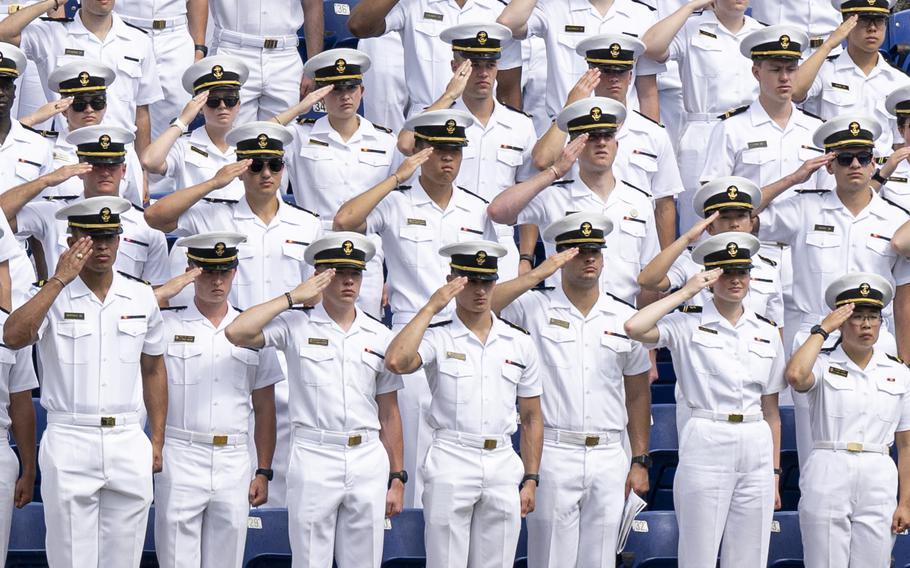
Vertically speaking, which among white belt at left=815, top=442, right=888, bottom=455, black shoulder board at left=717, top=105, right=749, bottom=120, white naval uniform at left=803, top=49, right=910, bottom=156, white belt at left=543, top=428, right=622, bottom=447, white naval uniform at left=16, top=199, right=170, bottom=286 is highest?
white naval uniform at left=803, top=49, right=910, bottom=156

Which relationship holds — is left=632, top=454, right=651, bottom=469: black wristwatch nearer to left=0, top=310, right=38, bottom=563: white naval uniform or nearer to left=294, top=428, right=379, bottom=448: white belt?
left=294, top=428, right=379, bottom=448: white belt

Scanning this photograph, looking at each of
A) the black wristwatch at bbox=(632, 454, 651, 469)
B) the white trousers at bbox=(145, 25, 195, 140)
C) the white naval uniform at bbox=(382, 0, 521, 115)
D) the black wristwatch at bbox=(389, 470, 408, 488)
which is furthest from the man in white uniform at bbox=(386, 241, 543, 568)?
the white trousers at bbox=(145, 25, 195, 140)

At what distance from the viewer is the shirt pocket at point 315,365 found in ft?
28.9

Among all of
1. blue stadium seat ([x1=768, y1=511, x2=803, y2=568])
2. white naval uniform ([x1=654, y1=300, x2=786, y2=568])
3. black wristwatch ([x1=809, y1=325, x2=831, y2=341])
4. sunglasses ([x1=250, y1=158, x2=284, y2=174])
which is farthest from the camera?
blue stadium seat ([x1=768, y1=511, x2=803, y2=568])

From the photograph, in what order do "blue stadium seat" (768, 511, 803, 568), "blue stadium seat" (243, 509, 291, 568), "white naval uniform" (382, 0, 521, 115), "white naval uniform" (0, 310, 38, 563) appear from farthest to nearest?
"white naval uniform" (382, 0, 521, 115) < "blue stadium seat" (768, 511, 803, 568) < "blue stadium seat" (243, 509, 291, 568) < "white naval uniform" (0, 310, 38, 563)

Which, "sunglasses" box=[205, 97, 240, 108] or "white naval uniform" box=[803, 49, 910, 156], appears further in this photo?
Answer: "white naval uniform" box=[803, 49, 910, 156]

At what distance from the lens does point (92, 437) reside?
8492mm

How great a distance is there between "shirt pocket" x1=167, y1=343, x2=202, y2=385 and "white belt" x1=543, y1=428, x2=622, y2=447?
1.73 m

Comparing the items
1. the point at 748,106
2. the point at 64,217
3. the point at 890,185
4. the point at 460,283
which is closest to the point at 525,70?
the point at 748,106

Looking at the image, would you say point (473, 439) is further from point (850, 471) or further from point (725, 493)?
point (850, 471)

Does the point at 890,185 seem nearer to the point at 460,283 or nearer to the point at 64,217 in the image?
the point at 460,283

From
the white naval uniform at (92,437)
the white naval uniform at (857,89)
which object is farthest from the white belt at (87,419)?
the white naval uniform at (857,89)

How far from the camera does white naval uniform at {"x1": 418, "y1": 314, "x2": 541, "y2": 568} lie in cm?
880

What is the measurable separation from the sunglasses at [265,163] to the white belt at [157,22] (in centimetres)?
227
